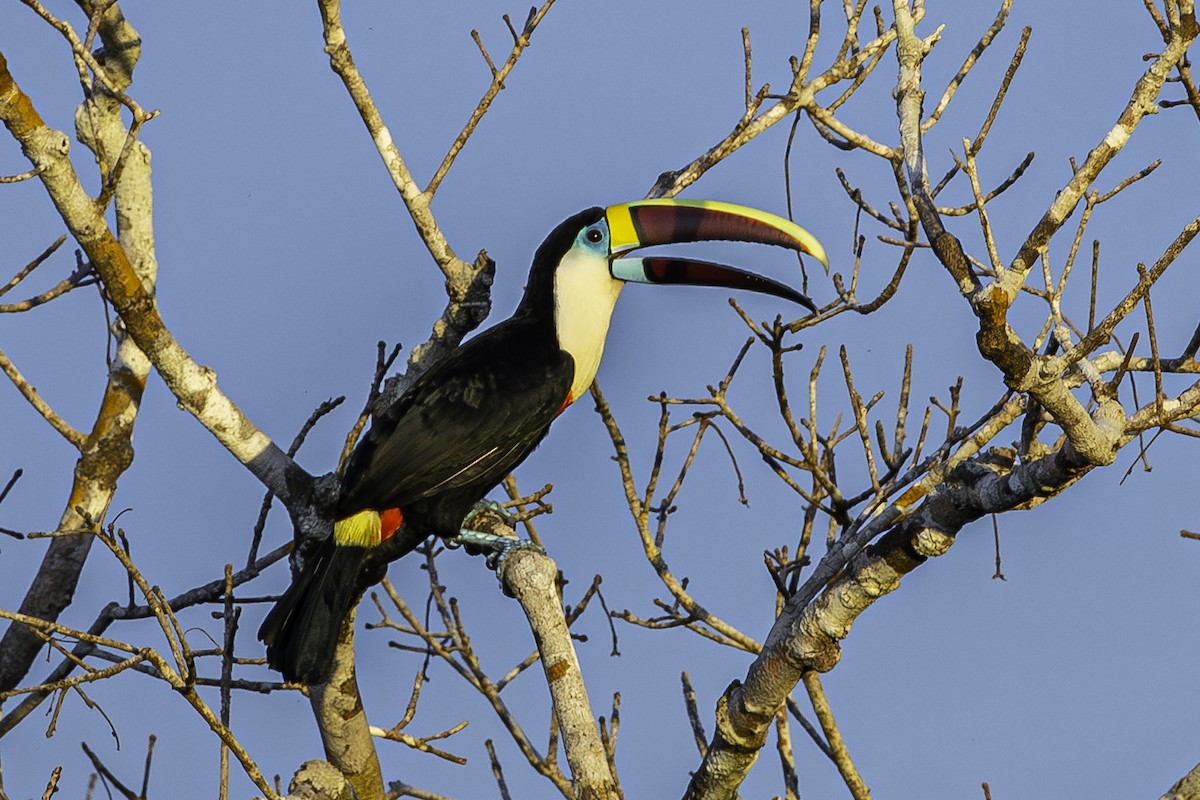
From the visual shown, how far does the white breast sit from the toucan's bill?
0.08m

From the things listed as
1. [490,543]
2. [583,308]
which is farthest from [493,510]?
[583,308]

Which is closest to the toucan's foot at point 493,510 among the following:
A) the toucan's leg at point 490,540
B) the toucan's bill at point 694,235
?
the toucan's leg at point 490,540

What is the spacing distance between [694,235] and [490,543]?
1.41 meters

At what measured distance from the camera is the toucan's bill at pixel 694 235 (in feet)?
16.6

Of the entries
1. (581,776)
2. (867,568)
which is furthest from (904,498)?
(581,776)

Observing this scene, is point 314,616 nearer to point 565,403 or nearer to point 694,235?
point 565,403

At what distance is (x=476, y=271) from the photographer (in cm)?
431

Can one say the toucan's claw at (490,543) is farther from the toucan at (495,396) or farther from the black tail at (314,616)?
the black tail at (314,616)

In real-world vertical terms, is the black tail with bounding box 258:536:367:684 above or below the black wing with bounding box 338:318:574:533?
below

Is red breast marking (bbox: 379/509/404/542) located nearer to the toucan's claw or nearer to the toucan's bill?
the toucan's claw

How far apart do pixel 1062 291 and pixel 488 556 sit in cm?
239

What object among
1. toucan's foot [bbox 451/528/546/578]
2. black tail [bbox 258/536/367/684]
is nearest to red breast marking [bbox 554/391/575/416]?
toucan's foot [bbox 451/528/546/578]

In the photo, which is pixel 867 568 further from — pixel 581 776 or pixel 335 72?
pixel 335 72

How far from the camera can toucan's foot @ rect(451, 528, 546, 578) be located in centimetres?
459
